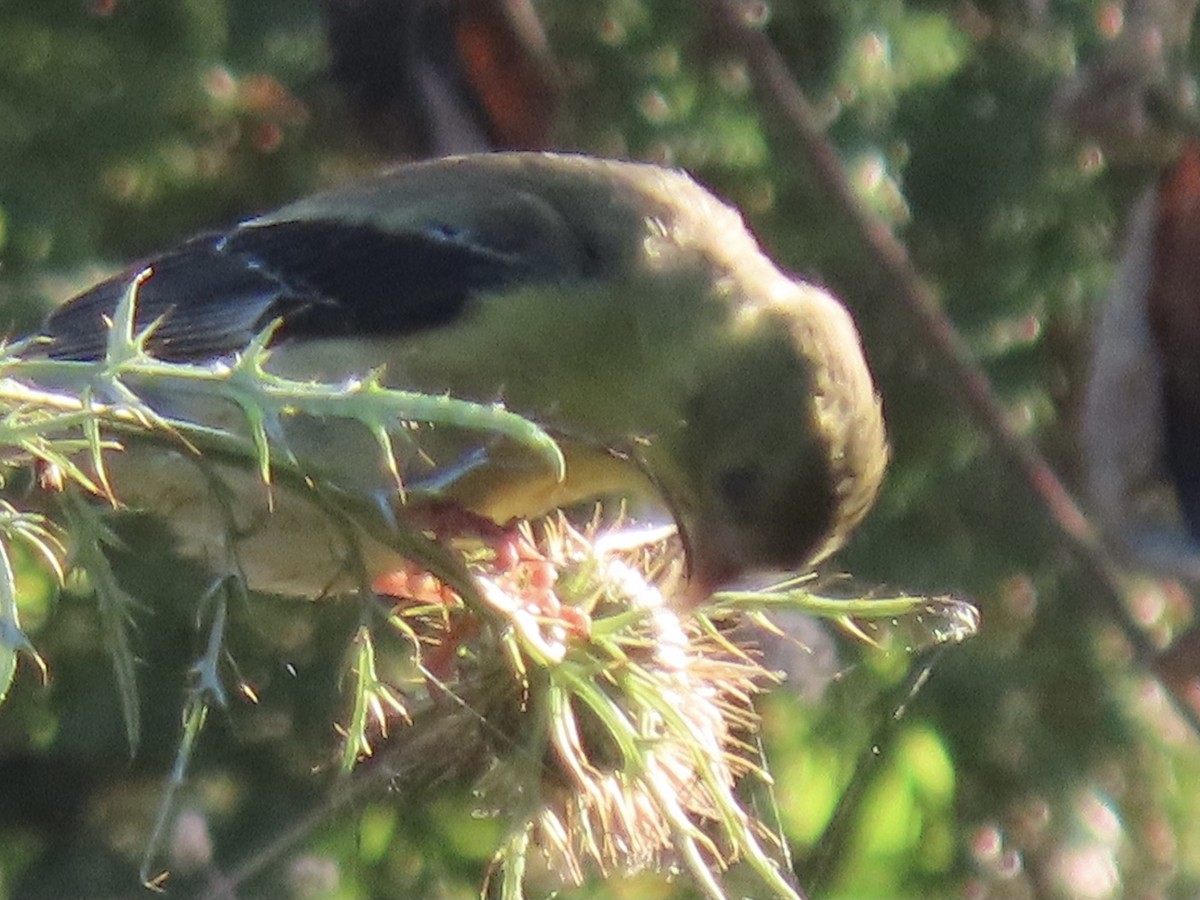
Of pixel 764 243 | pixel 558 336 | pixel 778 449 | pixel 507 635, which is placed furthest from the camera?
pixel 764 243

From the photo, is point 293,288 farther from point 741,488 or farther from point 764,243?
point 764,243

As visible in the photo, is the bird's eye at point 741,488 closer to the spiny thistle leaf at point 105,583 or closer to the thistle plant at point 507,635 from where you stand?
the thistle plant at point 507,635

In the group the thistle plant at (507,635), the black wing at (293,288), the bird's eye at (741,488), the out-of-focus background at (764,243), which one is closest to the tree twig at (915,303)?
the out-of-focus background at (764,243)

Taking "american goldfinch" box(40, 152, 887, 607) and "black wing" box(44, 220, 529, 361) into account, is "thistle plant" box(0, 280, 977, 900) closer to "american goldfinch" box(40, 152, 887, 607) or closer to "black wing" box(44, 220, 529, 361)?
"american goldfinch" box(40, 152, 887, 607)

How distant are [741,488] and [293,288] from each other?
46.0 inches

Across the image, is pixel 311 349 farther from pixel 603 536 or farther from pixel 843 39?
pixel 843 39

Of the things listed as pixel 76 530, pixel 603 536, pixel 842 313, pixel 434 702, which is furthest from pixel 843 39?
pixel 76 530

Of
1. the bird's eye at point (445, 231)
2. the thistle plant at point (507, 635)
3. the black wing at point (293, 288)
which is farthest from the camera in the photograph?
the bird's eye at point (445, 231)

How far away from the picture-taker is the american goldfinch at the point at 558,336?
11.4 ft

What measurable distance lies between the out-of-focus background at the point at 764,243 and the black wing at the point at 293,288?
522mm

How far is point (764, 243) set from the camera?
5.30 m

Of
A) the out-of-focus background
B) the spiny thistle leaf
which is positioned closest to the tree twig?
the out-of-focus background

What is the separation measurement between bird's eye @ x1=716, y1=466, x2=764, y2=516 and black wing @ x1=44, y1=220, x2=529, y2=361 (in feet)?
2.26

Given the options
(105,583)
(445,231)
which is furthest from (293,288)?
(105,583)
